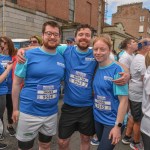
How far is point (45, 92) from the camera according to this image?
107 inches

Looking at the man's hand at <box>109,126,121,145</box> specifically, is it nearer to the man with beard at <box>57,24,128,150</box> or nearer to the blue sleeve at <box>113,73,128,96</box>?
the blue sleeve at <box>113,73,128,96</box>

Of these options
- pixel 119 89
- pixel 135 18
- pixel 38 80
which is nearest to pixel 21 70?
pixel 38 80

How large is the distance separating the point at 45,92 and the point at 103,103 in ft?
2.38

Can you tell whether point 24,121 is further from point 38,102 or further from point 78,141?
point 78,141

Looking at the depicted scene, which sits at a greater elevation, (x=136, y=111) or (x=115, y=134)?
(x=115, y=134)

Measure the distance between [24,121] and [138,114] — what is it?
2.16 meters

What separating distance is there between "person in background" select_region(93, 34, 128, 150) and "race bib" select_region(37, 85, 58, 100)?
0.54 m

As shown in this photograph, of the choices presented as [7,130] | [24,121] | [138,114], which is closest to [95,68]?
[24,121]

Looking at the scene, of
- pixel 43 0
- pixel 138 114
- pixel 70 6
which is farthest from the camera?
pixel 70 6

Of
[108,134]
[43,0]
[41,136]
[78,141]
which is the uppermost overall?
[43,0]

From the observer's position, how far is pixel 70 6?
21078 mm

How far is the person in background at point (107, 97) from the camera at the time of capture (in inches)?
98.4

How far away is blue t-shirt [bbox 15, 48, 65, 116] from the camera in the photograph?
105 inches

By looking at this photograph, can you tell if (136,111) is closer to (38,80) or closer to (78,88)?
(78,88)
